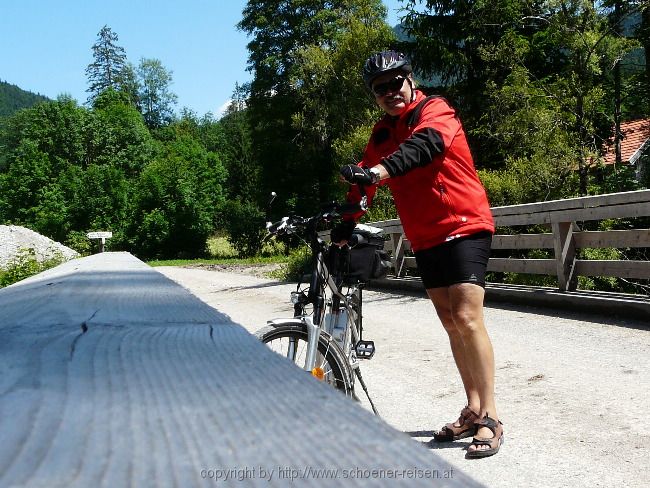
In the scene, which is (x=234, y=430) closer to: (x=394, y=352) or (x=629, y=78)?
(x=394, y=352)

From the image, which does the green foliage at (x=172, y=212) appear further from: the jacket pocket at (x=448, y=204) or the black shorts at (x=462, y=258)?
the jacket pocket at (x=448, y=204)

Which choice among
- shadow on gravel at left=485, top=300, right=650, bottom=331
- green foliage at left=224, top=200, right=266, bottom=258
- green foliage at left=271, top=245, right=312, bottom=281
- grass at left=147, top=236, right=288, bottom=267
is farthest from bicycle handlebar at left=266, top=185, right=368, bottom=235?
green foliage at left=224, top=200, right=266, bottom=258

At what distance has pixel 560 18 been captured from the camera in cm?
1517

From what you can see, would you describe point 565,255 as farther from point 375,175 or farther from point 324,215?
point 375,175

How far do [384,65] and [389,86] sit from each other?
115 mm

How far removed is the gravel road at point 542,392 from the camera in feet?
11.3

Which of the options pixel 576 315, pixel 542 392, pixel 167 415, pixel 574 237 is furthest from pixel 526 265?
pixel 167 415

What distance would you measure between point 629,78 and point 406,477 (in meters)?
29.3

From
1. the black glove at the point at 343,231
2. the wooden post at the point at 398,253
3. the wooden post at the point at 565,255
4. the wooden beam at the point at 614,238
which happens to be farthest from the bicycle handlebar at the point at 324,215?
the wooden post at the point at 398,253

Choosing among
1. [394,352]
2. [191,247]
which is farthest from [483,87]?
[191,247]

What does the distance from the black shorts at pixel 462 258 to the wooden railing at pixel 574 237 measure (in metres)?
4.07

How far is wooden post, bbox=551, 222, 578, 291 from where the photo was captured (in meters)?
8.78

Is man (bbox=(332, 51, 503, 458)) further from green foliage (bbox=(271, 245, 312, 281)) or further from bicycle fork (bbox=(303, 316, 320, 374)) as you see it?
green foliage (bbox=(271, 245, 312, 281))

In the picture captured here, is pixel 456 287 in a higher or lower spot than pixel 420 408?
higher
